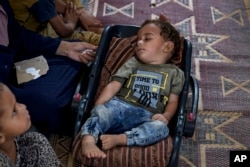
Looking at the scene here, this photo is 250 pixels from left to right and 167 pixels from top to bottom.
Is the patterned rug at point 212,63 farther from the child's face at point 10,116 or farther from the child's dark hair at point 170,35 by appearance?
the child's face at point 10,116

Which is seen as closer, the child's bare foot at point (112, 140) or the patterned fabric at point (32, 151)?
the patterned fabric at point (32, 151)

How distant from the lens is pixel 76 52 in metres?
1.85

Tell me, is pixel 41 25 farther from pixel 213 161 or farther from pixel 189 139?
pixel 213 161

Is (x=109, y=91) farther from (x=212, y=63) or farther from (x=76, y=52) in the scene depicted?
(x=212, y=63)

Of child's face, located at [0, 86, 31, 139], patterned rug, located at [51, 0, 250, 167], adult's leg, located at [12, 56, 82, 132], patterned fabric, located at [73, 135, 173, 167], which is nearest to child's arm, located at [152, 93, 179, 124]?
patterned fabric, located at [73, 135, 173, 167]

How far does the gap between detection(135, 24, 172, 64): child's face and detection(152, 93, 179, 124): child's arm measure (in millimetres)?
176

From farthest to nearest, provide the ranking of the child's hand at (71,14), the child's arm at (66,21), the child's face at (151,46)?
the child's hand at (71,14) → the child's arm at (66,21) → the child's face at (151,46)

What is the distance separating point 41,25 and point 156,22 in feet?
2.02

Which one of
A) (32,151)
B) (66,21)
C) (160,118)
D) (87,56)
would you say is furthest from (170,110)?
(66,21)

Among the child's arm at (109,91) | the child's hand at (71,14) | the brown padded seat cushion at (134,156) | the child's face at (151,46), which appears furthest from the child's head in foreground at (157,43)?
the child's hand at (71,14)

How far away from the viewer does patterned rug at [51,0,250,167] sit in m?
1.81

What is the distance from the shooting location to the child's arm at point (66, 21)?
201cm

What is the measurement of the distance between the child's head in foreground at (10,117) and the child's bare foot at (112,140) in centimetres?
37

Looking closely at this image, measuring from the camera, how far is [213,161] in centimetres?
175
